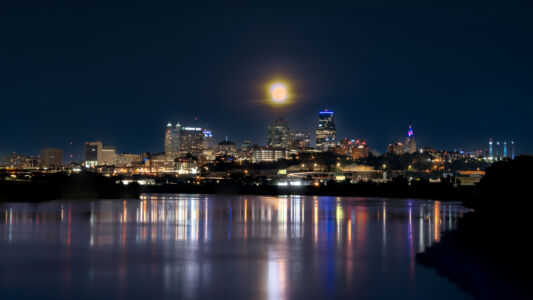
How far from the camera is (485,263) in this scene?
24.9 meters

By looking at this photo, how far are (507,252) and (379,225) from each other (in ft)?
59.7

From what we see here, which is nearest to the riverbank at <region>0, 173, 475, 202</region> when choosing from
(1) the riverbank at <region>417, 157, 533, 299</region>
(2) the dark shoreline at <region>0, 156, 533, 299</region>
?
(2) the dark shoreline at <region>0, 156, 533, 299</region>

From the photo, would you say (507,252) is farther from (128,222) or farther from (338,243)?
(128,222)

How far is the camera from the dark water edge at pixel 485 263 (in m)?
20.0

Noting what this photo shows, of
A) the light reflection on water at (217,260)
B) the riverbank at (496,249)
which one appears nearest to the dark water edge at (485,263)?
the riverbank at (496,249)

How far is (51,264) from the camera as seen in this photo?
25297 millimetres

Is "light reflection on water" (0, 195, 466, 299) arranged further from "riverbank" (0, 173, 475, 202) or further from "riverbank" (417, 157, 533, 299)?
"riverbank" (0, 173, 475, 202)

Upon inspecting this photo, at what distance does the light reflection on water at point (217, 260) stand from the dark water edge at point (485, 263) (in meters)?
0.76

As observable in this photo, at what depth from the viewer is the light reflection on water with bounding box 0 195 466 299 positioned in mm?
20078

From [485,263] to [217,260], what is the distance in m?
10.3

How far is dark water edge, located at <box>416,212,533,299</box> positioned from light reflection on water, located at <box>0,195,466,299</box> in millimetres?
764

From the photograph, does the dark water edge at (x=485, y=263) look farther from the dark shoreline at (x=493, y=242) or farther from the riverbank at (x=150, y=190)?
the riverbank at (x=150, y=190)

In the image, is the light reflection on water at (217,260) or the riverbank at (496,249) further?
the riverbank at (496,249)

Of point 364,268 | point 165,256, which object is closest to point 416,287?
point 364,268
